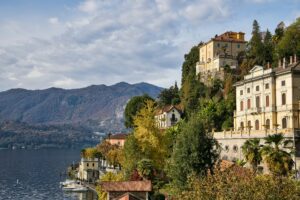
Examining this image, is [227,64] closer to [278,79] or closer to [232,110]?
[232,110]

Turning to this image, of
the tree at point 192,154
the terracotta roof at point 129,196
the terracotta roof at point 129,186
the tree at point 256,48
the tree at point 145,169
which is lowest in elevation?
the terracotta roof at point 129,196

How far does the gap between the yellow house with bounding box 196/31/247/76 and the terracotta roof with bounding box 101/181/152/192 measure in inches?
2302

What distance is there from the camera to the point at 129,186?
2048 inches

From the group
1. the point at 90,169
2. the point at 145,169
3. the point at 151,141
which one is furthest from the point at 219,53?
the point at 145,169

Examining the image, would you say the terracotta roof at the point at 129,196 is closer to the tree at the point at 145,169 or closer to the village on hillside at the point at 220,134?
the village on hillside at the point at 220,134

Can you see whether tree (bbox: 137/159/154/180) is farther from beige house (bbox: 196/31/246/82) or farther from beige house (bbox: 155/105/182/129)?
beige house (bbox: 155/105/182/129)

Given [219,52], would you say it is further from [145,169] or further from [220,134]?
[145,169]

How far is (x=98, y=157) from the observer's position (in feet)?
413

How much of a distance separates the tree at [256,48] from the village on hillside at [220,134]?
0.23 m

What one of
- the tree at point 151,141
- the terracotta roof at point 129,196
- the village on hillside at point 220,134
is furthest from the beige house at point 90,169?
the terracotta roof at point 129,196

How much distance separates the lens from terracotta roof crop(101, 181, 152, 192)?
51312 mm

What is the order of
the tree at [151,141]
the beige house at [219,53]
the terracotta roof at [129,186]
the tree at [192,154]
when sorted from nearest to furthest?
the tree at [192,154] < the terracotta roof at [129,186] < the tree at [151,141] < the beige house at [219,53]

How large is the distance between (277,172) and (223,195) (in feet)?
51.8

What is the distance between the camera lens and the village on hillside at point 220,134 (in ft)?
102
